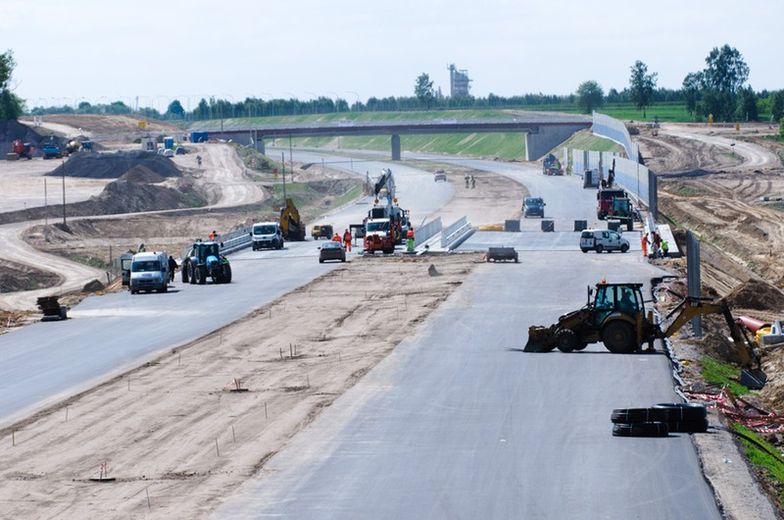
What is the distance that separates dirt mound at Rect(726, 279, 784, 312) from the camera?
5800 centimetres

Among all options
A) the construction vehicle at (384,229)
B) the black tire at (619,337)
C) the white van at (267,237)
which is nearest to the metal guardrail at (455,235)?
the construction vehicle at (384,229)

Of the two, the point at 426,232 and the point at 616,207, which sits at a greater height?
the point at 616,207

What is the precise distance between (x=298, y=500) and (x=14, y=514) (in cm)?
491

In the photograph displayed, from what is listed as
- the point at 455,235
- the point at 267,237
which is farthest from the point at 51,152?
the point at 455,235

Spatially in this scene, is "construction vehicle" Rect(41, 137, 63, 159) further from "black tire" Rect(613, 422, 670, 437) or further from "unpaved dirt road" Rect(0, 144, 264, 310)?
"black tire" Rect(613, 422, 670, 437)

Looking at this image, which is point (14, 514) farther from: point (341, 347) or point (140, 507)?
point (341, 347)

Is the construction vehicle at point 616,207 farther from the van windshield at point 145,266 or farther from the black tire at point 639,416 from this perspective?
the black tire at point 639,416

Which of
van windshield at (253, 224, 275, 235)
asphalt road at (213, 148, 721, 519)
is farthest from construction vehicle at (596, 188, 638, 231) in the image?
asphalt road at (213, 148, 721, 519)

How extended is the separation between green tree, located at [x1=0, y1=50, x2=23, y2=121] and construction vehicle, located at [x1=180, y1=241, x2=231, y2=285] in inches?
5126

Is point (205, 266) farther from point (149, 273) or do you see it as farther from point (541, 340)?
→ point (541, 340)

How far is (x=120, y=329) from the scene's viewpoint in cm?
5134

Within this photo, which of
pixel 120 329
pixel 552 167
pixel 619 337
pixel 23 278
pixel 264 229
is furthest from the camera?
pixel 552 167

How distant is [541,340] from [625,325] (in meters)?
2.65

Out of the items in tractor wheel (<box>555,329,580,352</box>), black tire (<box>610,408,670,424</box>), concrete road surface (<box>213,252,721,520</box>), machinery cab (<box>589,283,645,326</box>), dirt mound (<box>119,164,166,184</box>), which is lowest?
concrete road surface (<box>213,252,721,520</box>)
